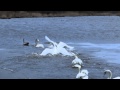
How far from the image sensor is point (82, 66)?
9.31m

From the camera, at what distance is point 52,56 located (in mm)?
11195

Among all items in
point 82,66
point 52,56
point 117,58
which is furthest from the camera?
point 52,56
